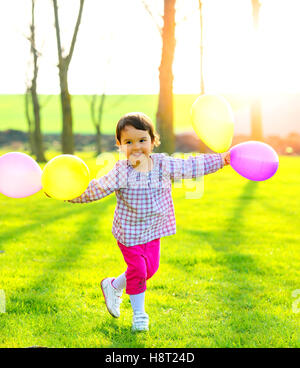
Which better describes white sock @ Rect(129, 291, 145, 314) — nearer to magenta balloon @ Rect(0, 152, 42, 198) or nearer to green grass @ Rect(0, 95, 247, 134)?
magenta balloon @ Rect(0, 152, 42, 198)

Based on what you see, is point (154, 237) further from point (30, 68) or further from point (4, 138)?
point (4, 138)

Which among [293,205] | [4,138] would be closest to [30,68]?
[4,138]

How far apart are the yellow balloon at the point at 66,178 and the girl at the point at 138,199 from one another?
4.0 inches

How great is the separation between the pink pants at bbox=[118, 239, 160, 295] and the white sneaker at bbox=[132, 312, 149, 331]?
0.15 m

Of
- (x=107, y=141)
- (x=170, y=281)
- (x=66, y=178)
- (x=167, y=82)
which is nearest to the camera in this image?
(x=66, y=178)

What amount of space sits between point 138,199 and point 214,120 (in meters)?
0.75

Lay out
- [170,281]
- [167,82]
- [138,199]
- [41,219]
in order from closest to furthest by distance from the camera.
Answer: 1. [138,199]
2. [170,281]
3. [41,219]
4. [167,82]

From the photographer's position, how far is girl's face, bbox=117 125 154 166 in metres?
3.11

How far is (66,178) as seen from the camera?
3.05m

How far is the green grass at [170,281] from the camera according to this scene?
307cm

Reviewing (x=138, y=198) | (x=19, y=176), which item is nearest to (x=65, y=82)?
(x=19, y=176)

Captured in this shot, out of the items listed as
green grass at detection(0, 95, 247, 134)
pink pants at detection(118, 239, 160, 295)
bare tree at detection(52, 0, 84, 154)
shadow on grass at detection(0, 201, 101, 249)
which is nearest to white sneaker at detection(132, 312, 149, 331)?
pink pants at detection(118, 239, 160, 295)

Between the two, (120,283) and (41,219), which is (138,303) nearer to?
(120,283)

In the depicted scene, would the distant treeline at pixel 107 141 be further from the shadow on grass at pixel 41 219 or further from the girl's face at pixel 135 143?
the girl's face at pixel 135 143
